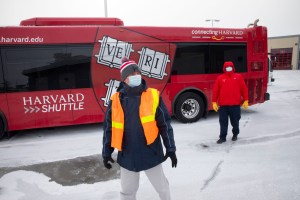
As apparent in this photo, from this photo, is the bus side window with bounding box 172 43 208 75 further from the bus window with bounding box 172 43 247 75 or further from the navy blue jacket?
the navy blue jacket

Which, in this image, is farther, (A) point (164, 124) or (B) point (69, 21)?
(B) point (69, 21)

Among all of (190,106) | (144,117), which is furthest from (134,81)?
(190,106)

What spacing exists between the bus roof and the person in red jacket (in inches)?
134

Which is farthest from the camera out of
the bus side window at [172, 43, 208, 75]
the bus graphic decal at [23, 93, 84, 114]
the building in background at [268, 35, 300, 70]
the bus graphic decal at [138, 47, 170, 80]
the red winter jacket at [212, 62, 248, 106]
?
the building in background at [268, 35, 300, 70]

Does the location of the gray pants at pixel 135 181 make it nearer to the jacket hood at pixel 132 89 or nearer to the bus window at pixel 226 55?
the jacket hood at pixel 132 89

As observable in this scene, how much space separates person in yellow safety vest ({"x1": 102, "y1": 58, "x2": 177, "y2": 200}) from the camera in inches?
103

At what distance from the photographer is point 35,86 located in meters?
6.57

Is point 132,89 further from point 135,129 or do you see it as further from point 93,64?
point 93,64

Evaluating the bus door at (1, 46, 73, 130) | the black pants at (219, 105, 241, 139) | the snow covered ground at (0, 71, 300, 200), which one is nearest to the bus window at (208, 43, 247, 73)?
the snow covered ground at (0, 71, 300, 200)

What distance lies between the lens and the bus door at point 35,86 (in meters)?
6.42

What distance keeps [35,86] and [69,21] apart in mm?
1969

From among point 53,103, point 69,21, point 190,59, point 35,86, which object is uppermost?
point 69,21

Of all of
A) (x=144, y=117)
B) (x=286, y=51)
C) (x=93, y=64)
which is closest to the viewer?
(x=144, y=117)

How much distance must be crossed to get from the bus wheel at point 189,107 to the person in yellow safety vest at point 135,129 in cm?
513
